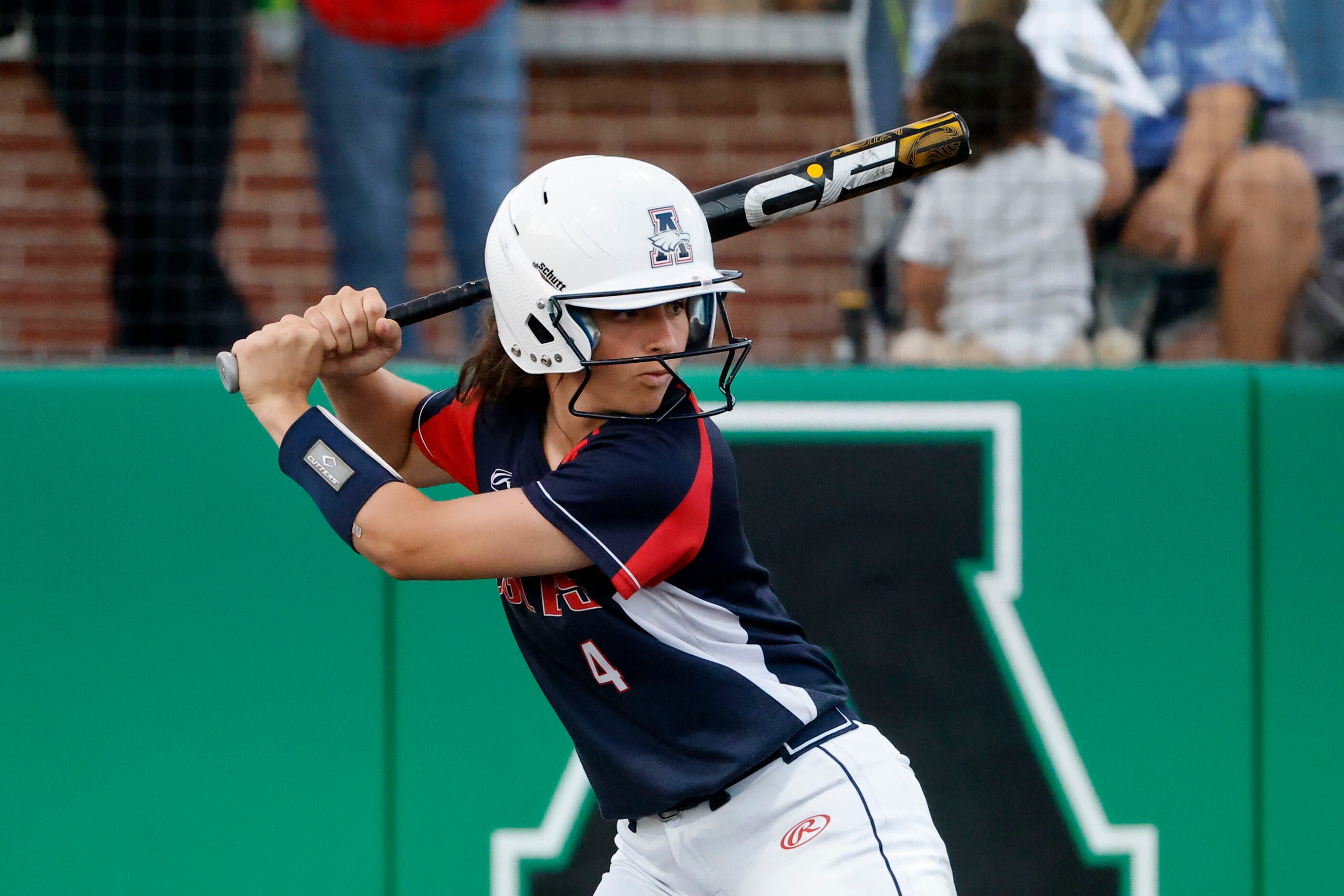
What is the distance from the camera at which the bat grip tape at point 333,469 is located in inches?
83.5

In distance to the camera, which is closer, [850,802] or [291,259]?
[850,802]

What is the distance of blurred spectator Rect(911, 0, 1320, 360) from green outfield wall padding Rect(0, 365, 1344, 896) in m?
0.36

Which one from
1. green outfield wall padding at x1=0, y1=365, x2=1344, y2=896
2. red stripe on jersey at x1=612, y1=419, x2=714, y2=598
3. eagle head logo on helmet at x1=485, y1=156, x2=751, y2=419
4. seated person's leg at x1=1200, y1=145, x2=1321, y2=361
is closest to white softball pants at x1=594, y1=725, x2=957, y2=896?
red stripe on jersey at x1=612, y1=419, x2=714, y2=598

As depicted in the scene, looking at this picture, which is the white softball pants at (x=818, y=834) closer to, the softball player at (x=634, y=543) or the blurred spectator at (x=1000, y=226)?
the softball player at (x=634, y=543)

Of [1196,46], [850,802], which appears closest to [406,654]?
[850,802]

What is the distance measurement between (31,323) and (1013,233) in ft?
8.89

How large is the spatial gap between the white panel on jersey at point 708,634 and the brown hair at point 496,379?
439 mm

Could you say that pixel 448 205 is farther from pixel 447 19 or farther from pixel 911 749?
pixel 911 749

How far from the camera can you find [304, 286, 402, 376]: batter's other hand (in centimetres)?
230

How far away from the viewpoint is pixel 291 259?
407 centimetres

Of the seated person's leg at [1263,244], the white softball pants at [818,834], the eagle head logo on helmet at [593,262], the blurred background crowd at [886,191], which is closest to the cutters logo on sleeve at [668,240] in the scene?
the eagle head logo on helmet at [593,262]

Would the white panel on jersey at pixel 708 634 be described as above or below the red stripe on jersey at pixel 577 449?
below

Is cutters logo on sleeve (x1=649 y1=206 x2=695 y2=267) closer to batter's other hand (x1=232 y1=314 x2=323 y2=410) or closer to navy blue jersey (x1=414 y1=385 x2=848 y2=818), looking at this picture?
navy blue jersey (x1=414 y1=385 x2=848 y2=818)

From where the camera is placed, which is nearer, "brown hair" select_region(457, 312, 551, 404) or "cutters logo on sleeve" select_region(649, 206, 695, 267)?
"cutters logo on sleeve" select_region(649, 206, 695, 267)
